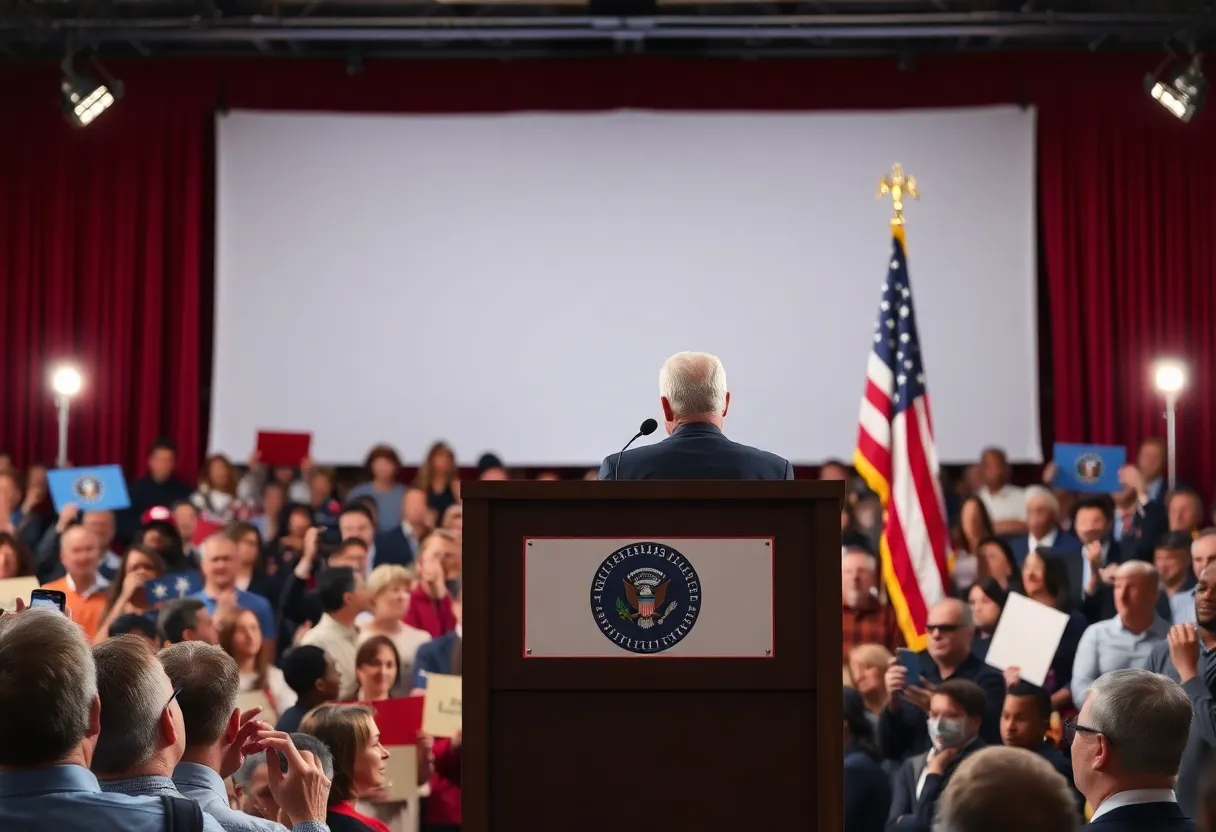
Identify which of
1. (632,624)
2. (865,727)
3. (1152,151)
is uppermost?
(1152,151)

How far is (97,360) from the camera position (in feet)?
41.2

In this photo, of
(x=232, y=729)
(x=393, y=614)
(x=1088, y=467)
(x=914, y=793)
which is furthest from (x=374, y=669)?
(x=1088, y=467)

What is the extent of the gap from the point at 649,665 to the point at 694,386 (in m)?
1.17

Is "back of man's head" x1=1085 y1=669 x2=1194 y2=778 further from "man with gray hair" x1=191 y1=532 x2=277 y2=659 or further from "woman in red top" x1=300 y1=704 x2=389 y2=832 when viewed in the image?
"man with gray hair" x1=191 y1=532 x2=277 y2=659

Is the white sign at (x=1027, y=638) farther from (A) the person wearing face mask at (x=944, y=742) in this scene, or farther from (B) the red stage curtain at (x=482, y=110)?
(B) the red stage curtain at (x=482, y=110)

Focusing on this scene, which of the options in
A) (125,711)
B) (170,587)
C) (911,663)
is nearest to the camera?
(125,711)

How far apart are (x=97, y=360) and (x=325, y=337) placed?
6.08 ft

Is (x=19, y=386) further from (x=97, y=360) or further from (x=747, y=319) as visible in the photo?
(x=747, y=319)

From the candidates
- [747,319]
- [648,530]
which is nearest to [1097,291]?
[747,319]

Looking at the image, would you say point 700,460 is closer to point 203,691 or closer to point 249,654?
point 203,691

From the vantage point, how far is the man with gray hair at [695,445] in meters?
3.27

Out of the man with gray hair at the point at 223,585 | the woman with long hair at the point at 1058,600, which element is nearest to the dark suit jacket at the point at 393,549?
the man with gray hair at the point at 223,585

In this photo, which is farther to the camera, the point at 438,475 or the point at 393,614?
the point at 438,475

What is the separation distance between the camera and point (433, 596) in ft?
23.4
